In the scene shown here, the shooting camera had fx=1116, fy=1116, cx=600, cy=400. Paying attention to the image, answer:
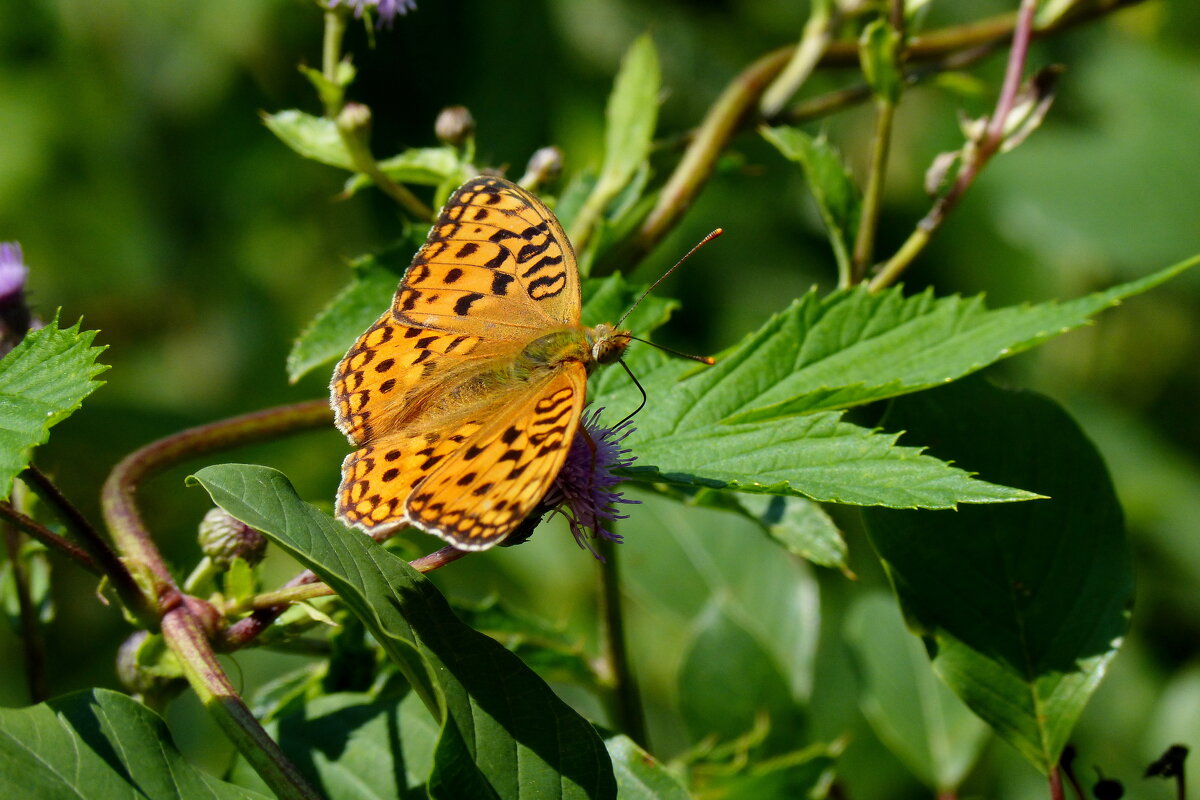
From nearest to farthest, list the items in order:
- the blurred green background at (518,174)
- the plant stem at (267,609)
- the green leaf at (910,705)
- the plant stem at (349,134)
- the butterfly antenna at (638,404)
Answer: the plant stem at (267,609) → the butterfly antenna at (638,404) → the plant stem at (349,134) → the green leaf at (910,705) → the blurred green background at (518,174)

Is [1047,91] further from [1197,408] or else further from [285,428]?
[1197,408]

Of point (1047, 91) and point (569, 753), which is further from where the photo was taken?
point (1047, 91)

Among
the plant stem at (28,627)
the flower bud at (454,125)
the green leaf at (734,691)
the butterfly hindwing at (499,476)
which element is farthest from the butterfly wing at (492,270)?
the green leaf at (734,691)

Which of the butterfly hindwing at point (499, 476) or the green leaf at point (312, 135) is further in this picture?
the green leaf at point (312, 135)

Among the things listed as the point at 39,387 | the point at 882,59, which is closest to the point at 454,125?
the point at 882,59

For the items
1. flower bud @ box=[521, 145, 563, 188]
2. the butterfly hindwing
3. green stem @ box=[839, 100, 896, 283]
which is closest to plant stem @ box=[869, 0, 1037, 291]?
green stem @ box=[839, 100, 896, 283]

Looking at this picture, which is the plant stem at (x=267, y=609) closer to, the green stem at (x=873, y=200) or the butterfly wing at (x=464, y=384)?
→ the butterfly wing at (x=464, y=384)

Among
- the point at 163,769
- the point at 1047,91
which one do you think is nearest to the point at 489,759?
the point at 163,769

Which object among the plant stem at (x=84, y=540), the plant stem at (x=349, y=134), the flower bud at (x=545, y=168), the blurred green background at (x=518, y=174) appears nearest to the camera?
the plant stem at (x=84, y=540)
